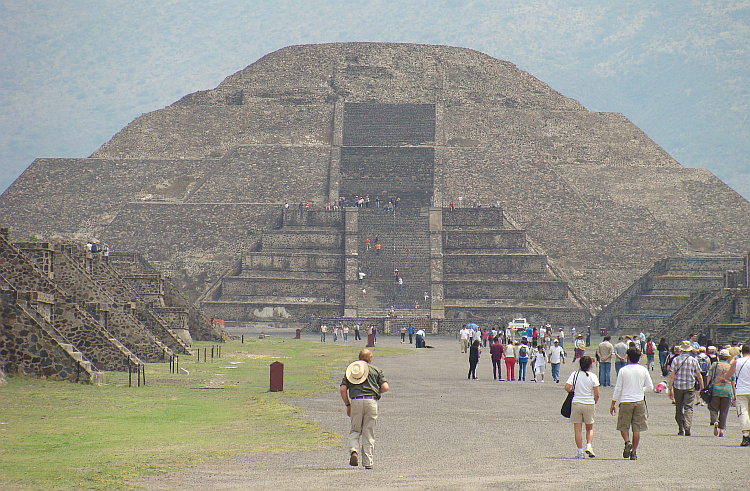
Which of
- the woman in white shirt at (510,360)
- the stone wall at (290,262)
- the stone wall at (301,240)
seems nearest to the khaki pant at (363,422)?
the woman in white shirt at (510,360)

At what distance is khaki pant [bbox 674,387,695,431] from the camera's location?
12.9 meters

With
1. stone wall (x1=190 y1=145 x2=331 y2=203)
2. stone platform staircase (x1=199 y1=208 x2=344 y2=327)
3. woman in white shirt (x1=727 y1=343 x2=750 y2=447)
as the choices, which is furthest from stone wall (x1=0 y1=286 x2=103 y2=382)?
stone wall (x1=190 y1=145 x2=331 y2=203)

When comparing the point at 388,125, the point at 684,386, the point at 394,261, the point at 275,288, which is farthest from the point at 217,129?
the point at 684,386

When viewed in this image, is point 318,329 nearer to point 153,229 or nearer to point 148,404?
point 153,229

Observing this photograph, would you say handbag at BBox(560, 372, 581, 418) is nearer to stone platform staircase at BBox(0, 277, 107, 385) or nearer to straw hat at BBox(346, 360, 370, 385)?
straw hat at BBox(346, 360, 370, 385)

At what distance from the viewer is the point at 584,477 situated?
9.23 meters

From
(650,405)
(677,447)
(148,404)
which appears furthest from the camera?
→ (650,405)

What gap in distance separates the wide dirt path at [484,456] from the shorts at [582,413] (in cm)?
35

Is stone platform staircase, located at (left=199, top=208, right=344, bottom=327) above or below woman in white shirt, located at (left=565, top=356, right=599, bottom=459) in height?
above

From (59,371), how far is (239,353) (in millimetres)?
11420

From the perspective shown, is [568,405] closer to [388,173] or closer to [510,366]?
[510,366]

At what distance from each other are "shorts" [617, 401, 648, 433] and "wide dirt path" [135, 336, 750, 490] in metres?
0.31

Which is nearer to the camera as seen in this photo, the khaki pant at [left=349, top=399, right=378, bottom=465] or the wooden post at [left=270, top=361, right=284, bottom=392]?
the khaki pant at [left=349, top=399, right=378, bottom=465]

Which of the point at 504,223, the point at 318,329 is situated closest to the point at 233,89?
the point at 504,223
